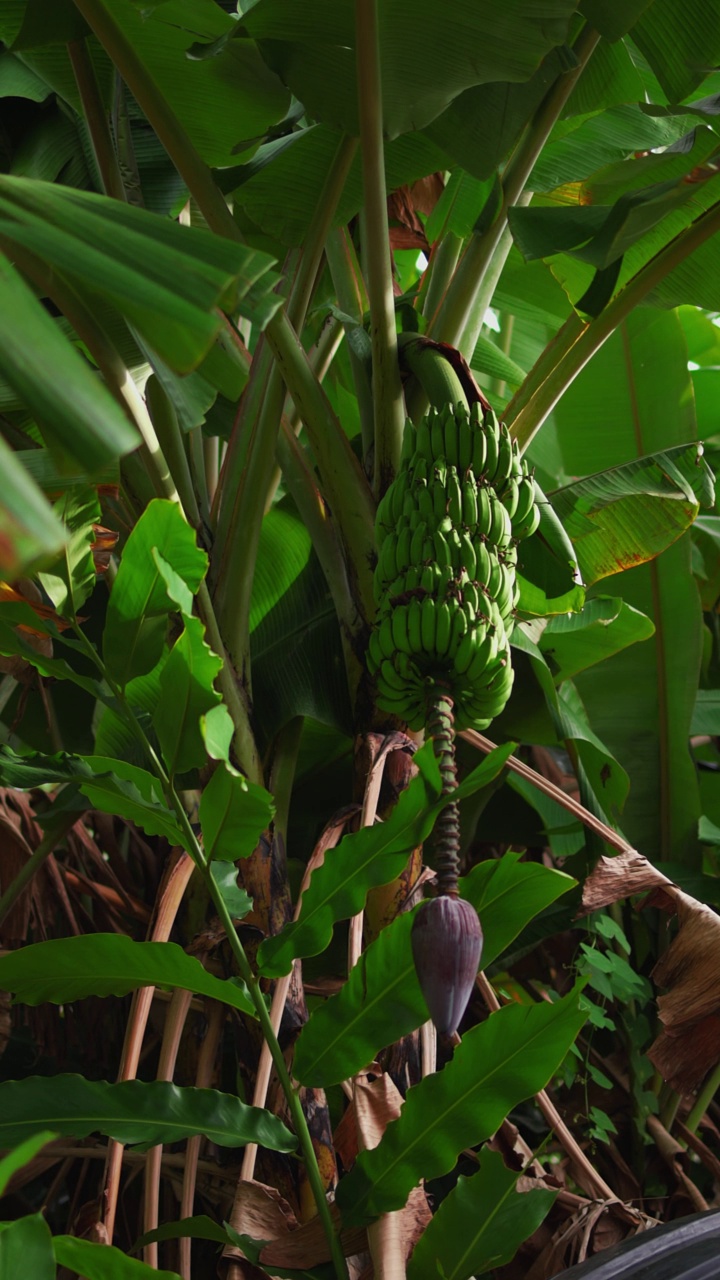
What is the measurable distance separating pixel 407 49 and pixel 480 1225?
0.85 m

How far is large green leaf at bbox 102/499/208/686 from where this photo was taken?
592 millimetres

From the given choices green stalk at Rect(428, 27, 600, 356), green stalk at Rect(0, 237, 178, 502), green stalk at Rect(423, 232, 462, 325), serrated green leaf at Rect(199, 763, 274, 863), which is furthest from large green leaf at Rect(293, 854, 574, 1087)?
green stalk at Rect(423, 232, 462, 325)

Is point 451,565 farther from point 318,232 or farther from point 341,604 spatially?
point 318,232

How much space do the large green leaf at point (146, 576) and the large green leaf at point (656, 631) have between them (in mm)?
892

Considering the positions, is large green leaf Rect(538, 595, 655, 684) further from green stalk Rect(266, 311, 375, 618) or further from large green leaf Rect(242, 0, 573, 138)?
large green leaf Rect(242, 0, 573, 138)

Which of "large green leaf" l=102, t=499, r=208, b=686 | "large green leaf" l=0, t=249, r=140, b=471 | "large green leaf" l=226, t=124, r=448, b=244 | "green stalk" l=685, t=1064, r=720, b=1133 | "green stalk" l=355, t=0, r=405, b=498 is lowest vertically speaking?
"green stalk" l=685, t=1064, r=720, b=1133

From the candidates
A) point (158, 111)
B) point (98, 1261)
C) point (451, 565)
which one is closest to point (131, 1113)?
point (98, 1261)

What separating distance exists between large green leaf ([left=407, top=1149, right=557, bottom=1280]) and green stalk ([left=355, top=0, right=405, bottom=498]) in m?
0.53

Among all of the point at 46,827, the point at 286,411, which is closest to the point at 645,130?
the point at 286,411

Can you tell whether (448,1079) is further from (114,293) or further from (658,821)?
(658,821)

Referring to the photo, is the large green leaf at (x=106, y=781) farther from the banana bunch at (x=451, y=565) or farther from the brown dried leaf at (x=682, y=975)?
the brown dried leaf at (x=682, y=975)

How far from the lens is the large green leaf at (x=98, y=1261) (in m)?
0.53

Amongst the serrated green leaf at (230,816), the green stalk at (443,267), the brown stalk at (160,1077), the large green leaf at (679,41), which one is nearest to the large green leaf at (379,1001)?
the serrated green leaf at (230,816)

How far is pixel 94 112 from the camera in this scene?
2.97 feet
